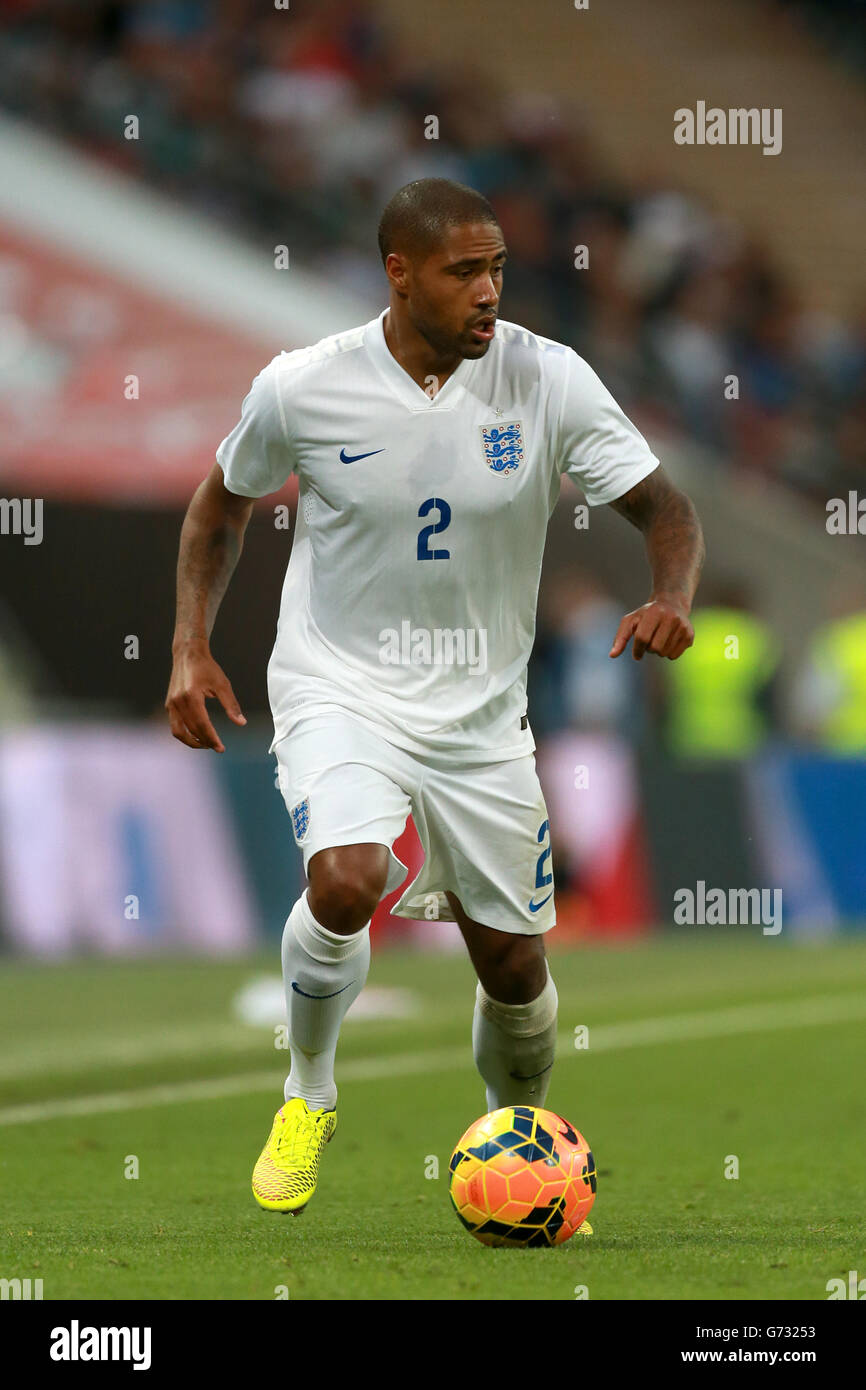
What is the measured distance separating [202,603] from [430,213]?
47.9 inches

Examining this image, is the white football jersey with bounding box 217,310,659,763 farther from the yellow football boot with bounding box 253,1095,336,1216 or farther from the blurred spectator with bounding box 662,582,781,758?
the blurred spectator with bounding box 662,582,781,758

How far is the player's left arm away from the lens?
5.88 meters

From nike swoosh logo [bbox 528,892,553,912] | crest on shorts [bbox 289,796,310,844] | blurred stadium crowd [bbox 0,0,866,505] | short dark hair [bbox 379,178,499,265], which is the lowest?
nike swoosh logo [bbox 528,892,553,912]

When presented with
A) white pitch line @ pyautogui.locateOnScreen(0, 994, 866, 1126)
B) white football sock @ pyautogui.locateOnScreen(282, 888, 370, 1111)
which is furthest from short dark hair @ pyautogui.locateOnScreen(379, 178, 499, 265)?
white pitch line @ pyautogui.locateOnScreen(0, 994, 866, 1126)

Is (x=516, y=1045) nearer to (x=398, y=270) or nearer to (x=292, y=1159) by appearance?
(x=292, y=1159)

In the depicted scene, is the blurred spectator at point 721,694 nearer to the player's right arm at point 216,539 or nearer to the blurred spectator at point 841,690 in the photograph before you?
the blurred spectator at point 841,690

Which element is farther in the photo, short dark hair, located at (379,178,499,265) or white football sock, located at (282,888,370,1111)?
white football sock, located at (282,888,370,1111)

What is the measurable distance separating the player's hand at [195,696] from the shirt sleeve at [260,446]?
1.62 feet

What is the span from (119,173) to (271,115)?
6.73 ft

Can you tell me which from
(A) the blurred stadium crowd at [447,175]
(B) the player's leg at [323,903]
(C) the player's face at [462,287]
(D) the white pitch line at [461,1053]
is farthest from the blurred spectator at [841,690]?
(C) the player's face at [462,287]

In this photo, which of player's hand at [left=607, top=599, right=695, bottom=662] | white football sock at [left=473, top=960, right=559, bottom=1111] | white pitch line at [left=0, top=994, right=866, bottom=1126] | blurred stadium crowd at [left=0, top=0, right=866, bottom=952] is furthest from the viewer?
blurred stadium crowd at [left=0, top=0, right=866, bottom=952]

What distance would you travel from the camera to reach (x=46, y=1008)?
1191 cm

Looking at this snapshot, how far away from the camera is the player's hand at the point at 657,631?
19.2ft

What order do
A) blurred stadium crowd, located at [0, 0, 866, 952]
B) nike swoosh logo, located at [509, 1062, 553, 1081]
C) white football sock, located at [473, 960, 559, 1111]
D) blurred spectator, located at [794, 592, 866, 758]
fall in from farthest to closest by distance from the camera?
blurred spectator, located at [794, 592, 866, 758], blurred stadium crowd, located at [0, 0, 866, 952], nike swoosh logo, located at [509, 1062, 553, 1081], white football sock, located at [473, 960, 559, 1111]
